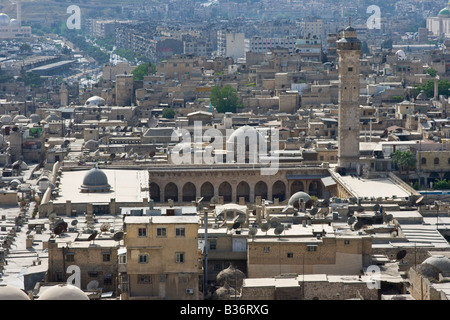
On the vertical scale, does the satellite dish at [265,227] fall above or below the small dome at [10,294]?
above

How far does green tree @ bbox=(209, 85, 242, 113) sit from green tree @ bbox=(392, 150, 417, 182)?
27782 millimetres

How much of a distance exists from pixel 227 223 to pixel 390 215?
22.1ft

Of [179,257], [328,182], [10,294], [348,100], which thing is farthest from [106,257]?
[348,100]

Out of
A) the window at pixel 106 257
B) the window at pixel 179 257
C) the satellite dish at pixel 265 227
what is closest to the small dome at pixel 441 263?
the satellite dish at pixel 265 227

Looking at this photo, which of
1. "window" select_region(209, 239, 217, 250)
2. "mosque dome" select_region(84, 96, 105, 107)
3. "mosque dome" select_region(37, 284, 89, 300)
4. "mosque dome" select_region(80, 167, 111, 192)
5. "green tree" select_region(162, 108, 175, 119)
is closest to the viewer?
"mosque dome" select_region(37, 284, 89, 300)

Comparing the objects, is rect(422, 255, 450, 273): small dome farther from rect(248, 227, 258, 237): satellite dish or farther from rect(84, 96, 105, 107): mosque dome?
rect(84, 96, 105, 107): mosque dome

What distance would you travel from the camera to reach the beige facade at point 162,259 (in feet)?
126

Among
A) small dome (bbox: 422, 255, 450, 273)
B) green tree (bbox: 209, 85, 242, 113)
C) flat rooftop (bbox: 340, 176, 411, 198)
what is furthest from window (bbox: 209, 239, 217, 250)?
green tree (bbox: 209, 85, 242, 113)

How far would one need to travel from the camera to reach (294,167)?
6956cm

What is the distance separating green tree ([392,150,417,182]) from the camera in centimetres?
6681

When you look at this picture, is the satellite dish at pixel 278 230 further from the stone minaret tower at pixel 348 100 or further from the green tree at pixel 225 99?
the green tree at pixel 225 99

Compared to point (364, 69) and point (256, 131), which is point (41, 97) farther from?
point (256, 131)

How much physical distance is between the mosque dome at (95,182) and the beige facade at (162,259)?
859 inches
